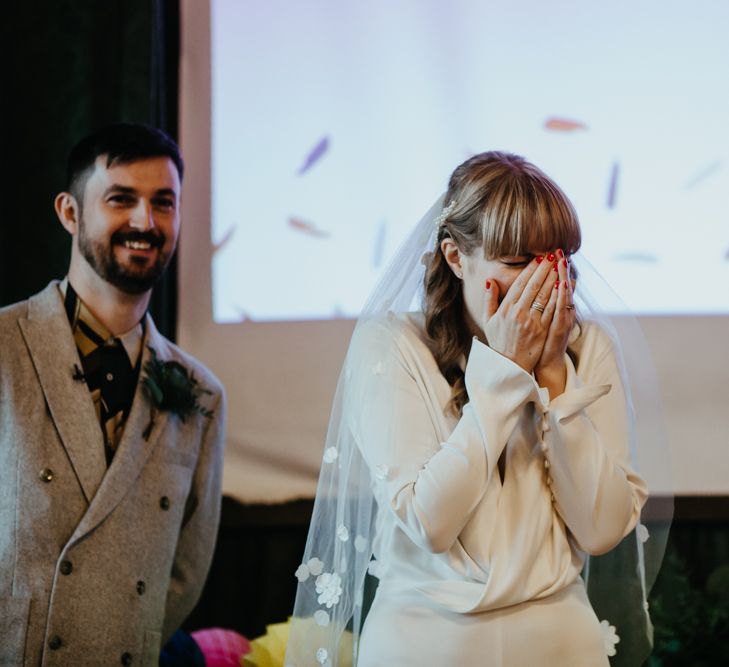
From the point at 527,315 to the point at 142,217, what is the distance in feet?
3.58

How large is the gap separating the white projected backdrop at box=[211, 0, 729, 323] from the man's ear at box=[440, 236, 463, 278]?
1136 millimetres

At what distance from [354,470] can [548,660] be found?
1.66ft

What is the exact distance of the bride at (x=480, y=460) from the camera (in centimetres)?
161

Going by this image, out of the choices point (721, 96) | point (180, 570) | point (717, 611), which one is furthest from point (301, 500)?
point (721, 96)

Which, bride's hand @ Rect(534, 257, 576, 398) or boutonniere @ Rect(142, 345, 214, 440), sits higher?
bride's hand @ Rect(534, 257, 576, 398)

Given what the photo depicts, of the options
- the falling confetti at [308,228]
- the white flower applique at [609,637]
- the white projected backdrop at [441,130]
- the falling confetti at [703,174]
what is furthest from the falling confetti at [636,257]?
the white flower applique at [609,637]

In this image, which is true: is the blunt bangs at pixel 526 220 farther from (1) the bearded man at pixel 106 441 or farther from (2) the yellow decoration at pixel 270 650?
(2) the yellow decoration at pixel 270 650

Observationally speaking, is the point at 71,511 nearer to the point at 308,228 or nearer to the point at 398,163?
the point at 308,228

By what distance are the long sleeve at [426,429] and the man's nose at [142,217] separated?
777 mm

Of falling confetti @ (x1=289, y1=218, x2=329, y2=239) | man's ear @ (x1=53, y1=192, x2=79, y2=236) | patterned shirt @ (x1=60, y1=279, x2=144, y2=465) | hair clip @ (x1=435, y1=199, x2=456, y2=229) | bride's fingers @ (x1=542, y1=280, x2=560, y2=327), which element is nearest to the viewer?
bride's fingers @ (x1=542, y1=280, x2=560, y2=327)

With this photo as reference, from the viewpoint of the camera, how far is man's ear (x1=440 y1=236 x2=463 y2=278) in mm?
1841

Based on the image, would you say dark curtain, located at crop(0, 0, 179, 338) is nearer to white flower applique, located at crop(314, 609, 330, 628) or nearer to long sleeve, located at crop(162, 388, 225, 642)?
→ long sleeve, located at crop(162, 388, 225, 642)

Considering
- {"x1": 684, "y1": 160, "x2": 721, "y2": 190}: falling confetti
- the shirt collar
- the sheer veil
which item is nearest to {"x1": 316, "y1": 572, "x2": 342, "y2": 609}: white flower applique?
the sheer veil

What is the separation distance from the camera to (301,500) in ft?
9.81
